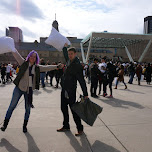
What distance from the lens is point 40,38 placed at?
88812mm

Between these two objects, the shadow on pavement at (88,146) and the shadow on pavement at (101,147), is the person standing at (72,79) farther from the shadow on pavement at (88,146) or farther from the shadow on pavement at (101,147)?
the shadow on pavement at (101,147)

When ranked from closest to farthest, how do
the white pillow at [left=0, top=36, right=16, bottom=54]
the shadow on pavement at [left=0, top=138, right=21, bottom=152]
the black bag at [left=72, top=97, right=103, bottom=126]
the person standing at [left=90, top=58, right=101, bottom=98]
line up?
1. the shadow on pavement at [left=0, top=138, right=21, bottom=152]
2. the white pillow at [left=0, top=36, right=16, bottom=54]
3. the black bag at [left=72, top=97, right=103, bottom=126]
4. the person standing at [left=90, top=58, right=101, bottom=98]

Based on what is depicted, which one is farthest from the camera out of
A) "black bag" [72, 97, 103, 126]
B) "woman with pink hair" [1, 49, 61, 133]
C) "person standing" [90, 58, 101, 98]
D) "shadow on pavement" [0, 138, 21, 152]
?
"person standing" [90, 58, 101, 98]

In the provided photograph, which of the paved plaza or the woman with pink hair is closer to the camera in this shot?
the paved plaza

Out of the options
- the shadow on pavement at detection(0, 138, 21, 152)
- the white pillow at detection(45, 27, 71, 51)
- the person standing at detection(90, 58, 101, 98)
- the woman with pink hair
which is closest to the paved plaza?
Result: the shadow on pavement at detection(0, 138, 21, 152)

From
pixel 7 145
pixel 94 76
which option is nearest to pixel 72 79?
pixel 7 145

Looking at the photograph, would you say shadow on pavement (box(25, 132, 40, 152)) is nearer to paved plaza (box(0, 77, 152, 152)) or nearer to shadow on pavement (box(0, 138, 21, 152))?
paved plaza (box(0, 77, 152, 152))

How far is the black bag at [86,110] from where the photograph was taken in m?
2.96

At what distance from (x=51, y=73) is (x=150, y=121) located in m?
7.84

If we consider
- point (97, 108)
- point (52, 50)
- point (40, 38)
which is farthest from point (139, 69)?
point (40, 38)

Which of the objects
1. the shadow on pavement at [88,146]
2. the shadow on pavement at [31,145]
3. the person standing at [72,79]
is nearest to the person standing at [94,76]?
the person standing at [72,79]

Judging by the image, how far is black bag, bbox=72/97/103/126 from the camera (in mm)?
2963

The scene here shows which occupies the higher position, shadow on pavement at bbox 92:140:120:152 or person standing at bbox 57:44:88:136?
person standing at bbox 57:44:88:136

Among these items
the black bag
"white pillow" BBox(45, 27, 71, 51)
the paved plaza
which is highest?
"white pillow" BBox(45, 27, 71, 51)
